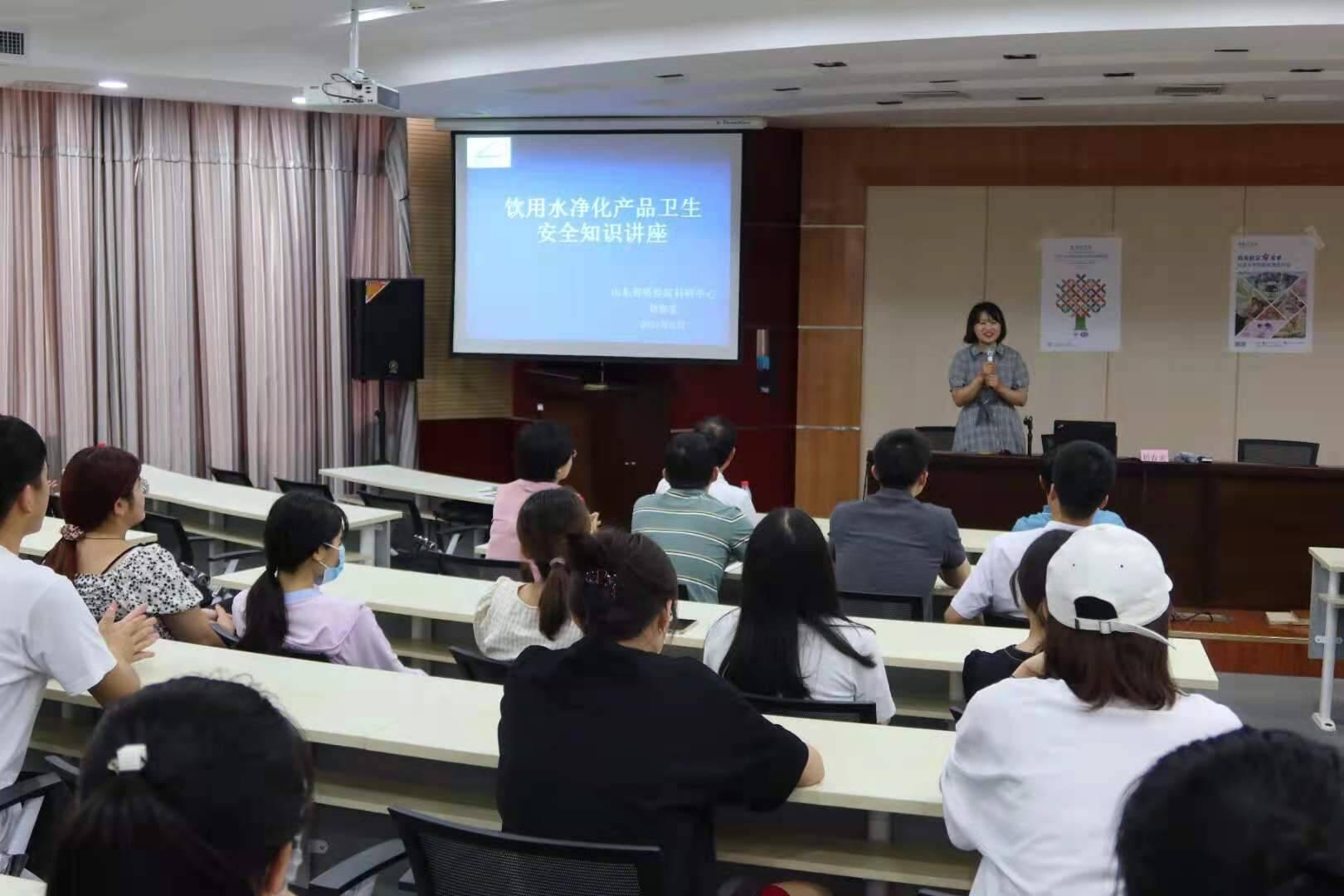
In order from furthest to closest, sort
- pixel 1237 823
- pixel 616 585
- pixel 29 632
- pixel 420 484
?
pixel 420 484, pixel 29 632, pixel 616 585, pixel 1237 823

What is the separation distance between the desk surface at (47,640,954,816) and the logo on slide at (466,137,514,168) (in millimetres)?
5980

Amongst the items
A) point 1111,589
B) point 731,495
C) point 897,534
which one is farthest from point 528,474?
point 1111,589

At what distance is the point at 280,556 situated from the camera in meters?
3.29

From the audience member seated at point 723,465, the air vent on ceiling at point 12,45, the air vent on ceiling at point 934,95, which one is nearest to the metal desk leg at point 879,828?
the audience member seated at point 723,465

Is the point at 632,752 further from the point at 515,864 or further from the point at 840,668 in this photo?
the point at 840,668

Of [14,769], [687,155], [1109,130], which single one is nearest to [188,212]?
[687,155]

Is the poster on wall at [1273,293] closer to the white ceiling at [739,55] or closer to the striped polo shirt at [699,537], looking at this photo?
the white ceiling at [739,55]

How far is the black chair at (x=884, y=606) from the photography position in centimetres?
392

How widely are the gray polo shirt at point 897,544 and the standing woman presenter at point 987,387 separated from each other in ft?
9.35

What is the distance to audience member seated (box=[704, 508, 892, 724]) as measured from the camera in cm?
289

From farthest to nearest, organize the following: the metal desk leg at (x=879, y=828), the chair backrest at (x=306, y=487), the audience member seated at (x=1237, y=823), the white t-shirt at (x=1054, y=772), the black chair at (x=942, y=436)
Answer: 1. the black chair at (x=942, y=436)
2. the chair backrest at (x=306, y=487)
3. the metal desk leg at (x=879, y=828)
4. the white t-shirt at (x=1054, y=772)
5. the audience member seated at (x=1237, y=823)

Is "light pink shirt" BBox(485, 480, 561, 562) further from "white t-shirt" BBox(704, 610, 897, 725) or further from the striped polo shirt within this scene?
"white t-shirt" BBox(704, 610, 897, 725)

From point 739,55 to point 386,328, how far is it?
131 inches

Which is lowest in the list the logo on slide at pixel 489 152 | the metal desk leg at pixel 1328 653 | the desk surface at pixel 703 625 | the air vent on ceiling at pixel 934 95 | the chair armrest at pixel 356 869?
the metal desk leg at pixel 1328 653
